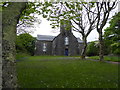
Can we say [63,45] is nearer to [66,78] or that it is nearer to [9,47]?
[66,78]

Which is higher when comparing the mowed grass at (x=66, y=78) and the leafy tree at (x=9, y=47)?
the leafy tree at (x=9, y=47)

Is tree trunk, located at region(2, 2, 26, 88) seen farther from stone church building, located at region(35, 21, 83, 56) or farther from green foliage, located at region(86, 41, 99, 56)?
stone church building, located at region(35, 21, 83, 56)

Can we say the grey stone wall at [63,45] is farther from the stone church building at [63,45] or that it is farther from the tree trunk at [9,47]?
the tree trunk at [9,47]

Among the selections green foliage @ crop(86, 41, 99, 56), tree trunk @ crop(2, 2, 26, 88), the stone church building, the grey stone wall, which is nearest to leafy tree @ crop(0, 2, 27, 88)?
tree trunk @ crop(2, 2, 26, 88)

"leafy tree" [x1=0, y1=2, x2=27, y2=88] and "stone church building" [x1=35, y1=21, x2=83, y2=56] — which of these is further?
"stone church building" [x1=35, y1=21, x2=83, y2=56]

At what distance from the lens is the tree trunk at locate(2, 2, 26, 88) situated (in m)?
2.03

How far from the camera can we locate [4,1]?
7082mm

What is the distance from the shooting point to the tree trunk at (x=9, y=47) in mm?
2031

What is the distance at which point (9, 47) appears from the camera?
86.4 inches

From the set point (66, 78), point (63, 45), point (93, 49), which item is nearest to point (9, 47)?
point (66, 78)

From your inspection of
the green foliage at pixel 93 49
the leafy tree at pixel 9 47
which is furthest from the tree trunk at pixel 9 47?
the green foliage at pixel 93 49

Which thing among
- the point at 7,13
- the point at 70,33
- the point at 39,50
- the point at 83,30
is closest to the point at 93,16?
the point at 83,30

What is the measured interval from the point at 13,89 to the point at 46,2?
6.12 meters

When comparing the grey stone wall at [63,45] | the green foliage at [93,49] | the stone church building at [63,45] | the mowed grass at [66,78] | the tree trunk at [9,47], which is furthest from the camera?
the stone church building at [63,45]
